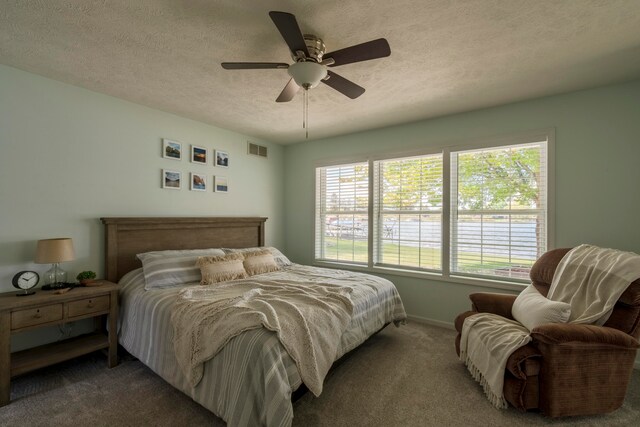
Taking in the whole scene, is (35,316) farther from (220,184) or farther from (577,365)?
(577,365)

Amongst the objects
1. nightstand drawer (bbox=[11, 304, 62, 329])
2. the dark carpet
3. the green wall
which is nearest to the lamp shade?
nightstand drawer (bbox=[11, 304, 62, 329])

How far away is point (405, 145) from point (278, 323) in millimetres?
2945

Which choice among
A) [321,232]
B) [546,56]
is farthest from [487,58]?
[321,232]

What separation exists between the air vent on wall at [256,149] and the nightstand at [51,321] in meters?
2.54

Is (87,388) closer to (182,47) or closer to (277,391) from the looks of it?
(277,391)

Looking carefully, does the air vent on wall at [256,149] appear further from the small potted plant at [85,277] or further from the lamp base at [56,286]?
the lamp base at [56,286]

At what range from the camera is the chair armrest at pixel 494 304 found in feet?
8.51

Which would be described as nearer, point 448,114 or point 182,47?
point 182,47

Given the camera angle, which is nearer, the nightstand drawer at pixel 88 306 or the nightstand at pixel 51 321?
the nightstand at pixel 51 321

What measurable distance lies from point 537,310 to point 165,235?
144 inches

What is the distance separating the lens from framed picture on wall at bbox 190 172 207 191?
3699mm

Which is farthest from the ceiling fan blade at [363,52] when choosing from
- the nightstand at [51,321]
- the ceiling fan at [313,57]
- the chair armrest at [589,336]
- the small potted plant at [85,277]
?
the small potted plant at [85,277]

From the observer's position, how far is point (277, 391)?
1.56m

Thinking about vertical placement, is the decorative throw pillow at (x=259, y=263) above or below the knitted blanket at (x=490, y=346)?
above
